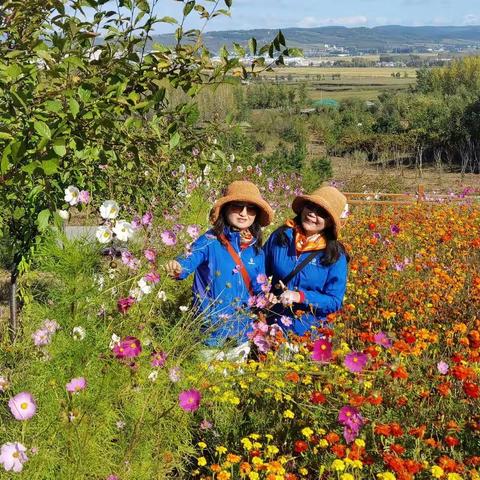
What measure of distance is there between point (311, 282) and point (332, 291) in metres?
0.11

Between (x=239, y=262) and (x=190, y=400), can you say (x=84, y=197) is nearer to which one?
(x=190, y=400)

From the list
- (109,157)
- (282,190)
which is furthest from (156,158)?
(282,190)

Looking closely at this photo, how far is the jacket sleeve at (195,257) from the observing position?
3.04 meters

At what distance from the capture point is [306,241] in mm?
3320

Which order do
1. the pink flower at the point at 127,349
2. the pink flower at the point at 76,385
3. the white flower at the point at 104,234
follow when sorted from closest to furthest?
the pink flower at the point at 76,385 → the pink flower at the point at 127,349 → the white flower at the point at 104,234

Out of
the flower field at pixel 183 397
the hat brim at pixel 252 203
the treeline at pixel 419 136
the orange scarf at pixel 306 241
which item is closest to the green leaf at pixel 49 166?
the flower field at pixel 183 397

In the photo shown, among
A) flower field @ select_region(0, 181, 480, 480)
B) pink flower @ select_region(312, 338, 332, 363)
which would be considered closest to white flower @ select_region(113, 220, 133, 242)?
flower field @ select_region(0, 181, 480, 480)

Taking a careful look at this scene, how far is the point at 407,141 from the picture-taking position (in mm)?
26375

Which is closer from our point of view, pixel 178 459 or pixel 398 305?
pixel 178 459

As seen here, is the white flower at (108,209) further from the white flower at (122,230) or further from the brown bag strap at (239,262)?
the brown bag strap at (239,262)

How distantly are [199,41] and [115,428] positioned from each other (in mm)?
1377

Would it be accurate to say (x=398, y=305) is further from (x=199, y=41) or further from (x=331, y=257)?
(x=199, y=41)

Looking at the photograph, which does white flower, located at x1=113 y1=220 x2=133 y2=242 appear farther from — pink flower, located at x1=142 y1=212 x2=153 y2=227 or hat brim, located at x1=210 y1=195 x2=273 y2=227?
hat brim, located at x1=210 y1=195 x2=273 y2=227

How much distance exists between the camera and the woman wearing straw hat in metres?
3.14
